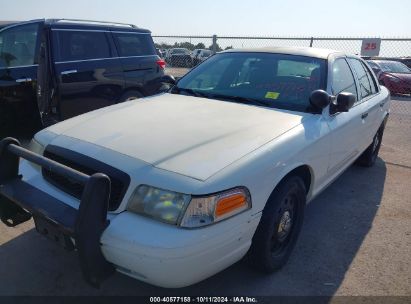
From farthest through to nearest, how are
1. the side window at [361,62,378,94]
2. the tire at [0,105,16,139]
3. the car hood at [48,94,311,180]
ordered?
the tire at [0,105,16,139] → the side window at [361,62,378,94] → the car hood at [48,94,311,180]

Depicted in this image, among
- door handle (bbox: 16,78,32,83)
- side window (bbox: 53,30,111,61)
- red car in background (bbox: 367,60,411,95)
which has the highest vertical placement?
side window (bbox: 53,30,111,61)

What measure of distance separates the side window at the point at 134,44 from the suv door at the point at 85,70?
20 centimetres

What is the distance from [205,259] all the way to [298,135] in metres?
1.27

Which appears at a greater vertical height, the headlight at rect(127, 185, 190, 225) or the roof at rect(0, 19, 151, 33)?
the roof at rect(0, 19, 151, 33)

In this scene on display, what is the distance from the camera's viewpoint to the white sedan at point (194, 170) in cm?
215

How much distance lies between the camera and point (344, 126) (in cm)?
367

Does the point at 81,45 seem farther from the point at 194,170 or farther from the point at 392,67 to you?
the point at 392,67

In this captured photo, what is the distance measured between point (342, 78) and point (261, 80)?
0.91 meters

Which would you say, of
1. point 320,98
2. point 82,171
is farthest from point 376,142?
point 82,171

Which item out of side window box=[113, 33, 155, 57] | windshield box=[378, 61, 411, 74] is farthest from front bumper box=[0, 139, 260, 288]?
windshield box=[378, 61, 411, 74]

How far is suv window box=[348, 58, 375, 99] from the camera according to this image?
14.9 ft

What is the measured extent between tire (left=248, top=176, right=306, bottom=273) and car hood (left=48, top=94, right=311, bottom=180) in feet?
1.34

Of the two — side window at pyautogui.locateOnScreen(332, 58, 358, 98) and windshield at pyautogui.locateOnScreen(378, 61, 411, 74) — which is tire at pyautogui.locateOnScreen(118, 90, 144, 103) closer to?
side window at pyautogui.locateOnScreen(332, 58, 358, 98)

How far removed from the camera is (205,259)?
85.7 inches
